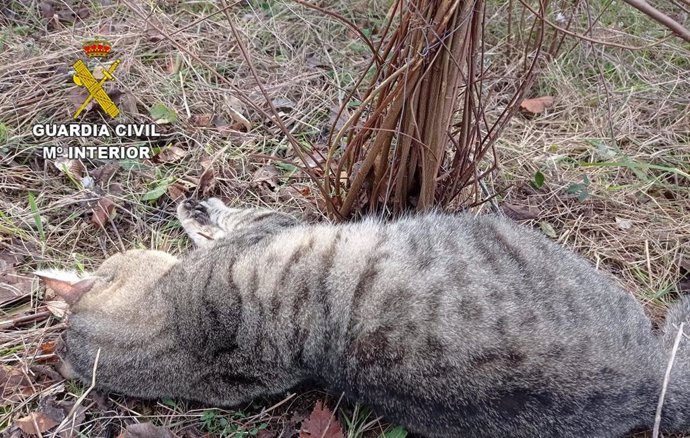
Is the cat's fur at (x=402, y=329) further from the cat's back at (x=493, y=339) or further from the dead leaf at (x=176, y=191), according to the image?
the dead leaf at (x=176, y=191)

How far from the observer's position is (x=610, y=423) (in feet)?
6.35

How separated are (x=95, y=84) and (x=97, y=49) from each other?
0.29 metres

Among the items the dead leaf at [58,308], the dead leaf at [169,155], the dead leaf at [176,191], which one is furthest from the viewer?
the dead leaf at [169,155]

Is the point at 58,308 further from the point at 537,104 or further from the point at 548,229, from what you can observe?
the point at 537,104

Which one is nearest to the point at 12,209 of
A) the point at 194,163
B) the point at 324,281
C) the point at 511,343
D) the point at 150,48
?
the point at 194,163

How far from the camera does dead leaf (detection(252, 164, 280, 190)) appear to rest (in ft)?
10.3

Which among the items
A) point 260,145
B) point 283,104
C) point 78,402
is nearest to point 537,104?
point 283,104

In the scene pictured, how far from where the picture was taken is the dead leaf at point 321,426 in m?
2.12

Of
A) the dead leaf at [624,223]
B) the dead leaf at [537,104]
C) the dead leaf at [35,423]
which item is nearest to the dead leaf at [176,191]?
the dead leaf at [35,423]

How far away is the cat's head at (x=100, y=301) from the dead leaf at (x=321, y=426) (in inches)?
29.0

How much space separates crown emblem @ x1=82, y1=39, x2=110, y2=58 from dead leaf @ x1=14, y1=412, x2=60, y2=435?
2177 mm

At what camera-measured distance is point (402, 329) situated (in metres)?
2.02

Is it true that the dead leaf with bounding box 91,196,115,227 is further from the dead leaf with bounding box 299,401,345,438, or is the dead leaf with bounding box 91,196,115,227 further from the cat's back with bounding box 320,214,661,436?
the dead leaf with bounding box 299,401,345,438

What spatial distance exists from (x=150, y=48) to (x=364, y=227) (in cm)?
207
